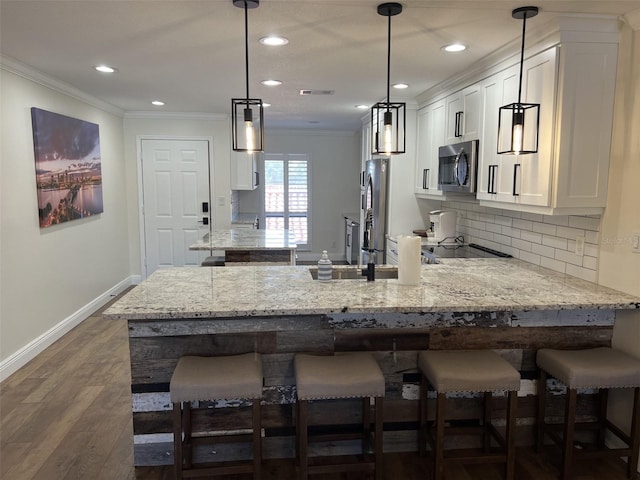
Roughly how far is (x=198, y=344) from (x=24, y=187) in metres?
2.39

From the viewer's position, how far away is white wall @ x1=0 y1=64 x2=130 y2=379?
138 inches

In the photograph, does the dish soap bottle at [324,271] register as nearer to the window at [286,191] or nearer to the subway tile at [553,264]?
the subway tile at [553,264]

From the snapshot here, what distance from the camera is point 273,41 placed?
2.94m

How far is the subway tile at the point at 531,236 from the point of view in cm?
332

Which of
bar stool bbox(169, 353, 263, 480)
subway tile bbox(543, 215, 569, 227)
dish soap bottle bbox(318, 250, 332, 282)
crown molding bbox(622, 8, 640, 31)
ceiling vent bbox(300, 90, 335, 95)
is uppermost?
ceiling vent bbox(300, 90, 335, 95)

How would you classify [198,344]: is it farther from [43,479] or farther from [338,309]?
[43,479]

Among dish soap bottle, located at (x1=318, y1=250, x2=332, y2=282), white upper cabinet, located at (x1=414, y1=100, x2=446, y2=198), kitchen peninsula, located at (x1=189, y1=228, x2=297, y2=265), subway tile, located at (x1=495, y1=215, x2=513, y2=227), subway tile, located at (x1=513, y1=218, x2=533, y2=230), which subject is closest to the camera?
dish soap bottle, located at (x1=318, y1=250, x2=332, y2=282)

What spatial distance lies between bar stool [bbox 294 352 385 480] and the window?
6.08m

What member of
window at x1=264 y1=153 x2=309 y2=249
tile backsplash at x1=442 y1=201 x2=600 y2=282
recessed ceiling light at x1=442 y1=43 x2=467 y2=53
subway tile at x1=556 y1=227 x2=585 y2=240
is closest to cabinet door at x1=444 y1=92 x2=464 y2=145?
tile backsplash at x1=442 y1=201 x2=600 y2=282

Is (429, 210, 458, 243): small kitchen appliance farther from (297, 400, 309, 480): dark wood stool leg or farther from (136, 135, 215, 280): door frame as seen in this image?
(136, 135, 215, 280): door frame

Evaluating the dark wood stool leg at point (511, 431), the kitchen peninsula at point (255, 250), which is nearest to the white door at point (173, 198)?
the kitchen peninsula at point (255, 250)

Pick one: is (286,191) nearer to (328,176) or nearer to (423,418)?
(328,176)

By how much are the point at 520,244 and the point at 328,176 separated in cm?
512

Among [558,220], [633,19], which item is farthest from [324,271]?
[633,19]
